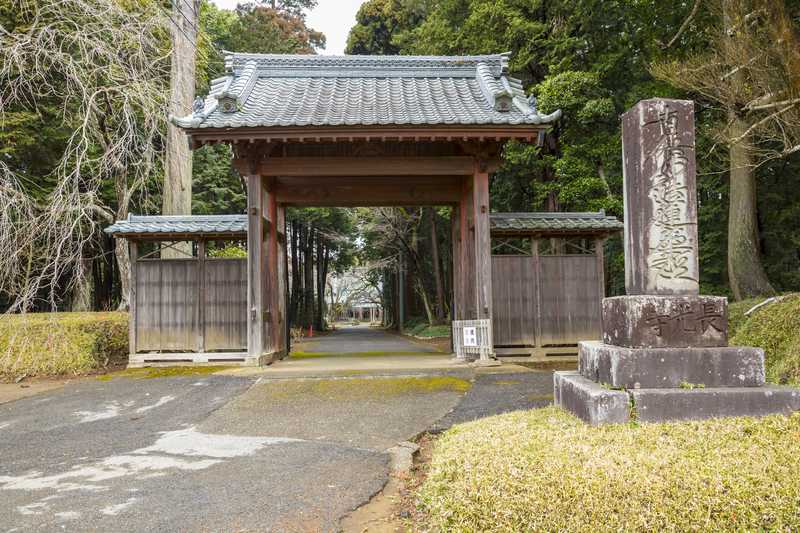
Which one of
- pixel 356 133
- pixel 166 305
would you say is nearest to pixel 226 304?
pixel 166 305

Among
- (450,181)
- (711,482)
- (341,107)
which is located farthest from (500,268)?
(711,482)

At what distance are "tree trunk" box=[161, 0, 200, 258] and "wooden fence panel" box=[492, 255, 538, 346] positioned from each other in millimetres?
7045

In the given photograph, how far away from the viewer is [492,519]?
2688 millimetres

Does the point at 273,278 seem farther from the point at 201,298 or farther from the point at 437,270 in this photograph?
the point at 437,270

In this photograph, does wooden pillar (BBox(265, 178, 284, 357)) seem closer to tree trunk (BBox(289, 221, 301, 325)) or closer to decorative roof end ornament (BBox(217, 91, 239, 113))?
decorative roof end ornament (BBox(217, 91, 239, 113))

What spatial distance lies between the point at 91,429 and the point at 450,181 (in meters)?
8.08

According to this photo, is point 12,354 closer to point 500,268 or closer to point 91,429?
point 91,429

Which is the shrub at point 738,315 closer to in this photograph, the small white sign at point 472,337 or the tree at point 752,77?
the tree at point 752,77

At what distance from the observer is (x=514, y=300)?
36.8 feet

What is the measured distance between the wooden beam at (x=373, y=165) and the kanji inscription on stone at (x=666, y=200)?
5.54 m

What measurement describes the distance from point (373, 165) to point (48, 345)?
681 cm

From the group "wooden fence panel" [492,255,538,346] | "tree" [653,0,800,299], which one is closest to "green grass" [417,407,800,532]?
"tree" [653,0,800,299]

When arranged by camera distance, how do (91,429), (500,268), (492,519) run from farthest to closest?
(500,268) < (91,429) < (492,519)

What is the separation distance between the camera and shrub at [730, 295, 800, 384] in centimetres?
609
